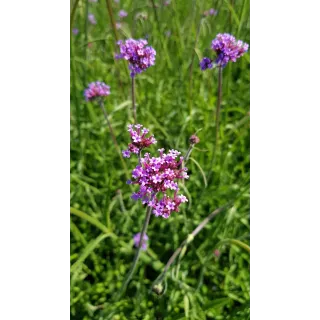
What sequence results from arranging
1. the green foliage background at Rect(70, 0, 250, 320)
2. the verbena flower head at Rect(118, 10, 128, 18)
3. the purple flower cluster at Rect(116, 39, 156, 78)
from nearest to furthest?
the purple flower cluster at Rect(116, 39, 156, 78), the green foliage background at Rect(70, 0, 250, 320), the verbena flower head at Rect(118, 10, 128, 18)

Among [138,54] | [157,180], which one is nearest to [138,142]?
[157,180]

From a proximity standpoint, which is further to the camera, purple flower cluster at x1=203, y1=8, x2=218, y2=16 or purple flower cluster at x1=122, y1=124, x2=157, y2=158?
purple flower cluster at x1=203, y1=8, x2=218, y2=16

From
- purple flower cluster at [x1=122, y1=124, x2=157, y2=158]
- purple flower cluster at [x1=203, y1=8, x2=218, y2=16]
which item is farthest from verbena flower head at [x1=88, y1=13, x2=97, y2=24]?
purple flower cluster at [x1=122, y1=124, x2=157, y2=158]

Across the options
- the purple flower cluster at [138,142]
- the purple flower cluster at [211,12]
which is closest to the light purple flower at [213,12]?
the purple flower cluster at [211,12]

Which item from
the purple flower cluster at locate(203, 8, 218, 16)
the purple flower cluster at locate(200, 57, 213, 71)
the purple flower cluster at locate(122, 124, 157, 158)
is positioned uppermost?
the purple flower cluster at locate(203, 8, 218, 16)

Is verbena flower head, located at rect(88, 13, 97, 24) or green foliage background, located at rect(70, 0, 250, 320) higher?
verbena flower head, located at rect(88, 13, 97, 24)

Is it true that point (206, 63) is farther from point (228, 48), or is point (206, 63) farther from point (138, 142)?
point (138, 142)

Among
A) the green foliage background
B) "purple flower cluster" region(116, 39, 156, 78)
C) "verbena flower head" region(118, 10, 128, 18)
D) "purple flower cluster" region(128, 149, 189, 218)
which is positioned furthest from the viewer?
"verbena flower head" region(118, 10, 128, 18)

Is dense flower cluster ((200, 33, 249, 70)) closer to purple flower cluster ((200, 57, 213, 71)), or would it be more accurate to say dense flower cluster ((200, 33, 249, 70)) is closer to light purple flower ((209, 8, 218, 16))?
purple flower cluster ((200, 57, 213, 71))
